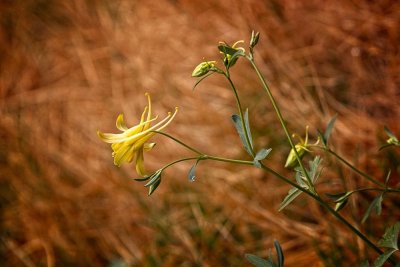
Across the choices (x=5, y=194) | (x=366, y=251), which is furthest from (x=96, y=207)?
(x=366, y=251)

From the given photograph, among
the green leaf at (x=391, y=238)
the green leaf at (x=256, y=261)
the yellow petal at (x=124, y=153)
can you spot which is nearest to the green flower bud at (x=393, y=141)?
the green leaf at (x=391, y=238)

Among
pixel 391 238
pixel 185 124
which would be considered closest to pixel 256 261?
pixel 391 238

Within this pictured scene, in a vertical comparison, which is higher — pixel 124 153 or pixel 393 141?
pixel 124 153

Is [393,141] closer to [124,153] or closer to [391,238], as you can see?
[391,238]

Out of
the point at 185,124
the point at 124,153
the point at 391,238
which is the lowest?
the point at 391,238

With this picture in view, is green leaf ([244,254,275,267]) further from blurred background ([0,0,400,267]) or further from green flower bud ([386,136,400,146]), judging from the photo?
blurred background ([0,0,400,267])

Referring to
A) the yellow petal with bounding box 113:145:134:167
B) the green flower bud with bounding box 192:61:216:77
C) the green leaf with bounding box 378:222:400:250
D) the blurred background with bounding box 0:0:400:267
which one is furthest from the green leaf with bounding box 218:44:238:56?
the blurred background with bounding box 0:0:400:267

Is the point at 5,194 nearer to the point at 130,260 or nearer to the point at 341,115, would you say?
the point at 130,260

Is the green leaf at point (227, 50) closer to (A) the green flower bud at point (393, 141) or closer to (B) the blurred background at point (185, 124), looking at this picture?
(A) the green flower bud at point (393, 141)

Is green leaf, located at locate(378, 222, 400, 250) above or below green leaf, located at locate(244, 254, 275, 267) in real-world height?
below
